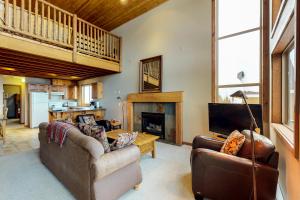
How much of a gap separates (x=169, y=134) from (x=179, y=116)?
0.67m

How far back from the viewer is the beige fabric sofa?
1.53m

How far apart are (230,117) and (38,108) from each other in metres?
7.49

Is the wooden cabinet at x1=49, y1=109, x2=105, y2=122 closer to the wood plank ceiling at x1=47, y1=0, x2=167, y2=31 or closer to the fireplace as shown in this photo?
the fireplace

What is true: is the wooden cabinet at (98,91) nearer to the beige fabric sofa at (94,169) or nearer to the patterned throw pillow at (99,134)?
the beige fabric sofa at (94,169)

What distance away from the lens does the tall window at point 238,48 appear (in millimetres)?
3002

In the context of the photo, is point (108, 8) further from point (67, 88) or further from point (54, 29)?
point (67, 88)

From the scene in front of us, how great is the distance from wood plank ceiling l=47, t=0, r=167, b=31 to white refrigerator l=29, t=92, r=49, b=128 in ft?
13.2

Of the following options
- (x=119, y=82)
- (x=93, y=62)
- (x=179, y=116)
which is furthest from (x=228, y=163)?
(x=119, y=82)

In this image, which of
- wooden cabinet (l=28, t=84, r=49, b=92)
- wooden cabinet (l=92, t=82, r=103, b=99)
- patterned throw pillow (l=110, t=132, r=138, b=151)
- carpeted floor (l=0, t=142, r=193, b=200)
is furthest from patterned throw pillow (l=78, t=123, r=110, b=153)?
wooden cabinet (l=28, t=84, r=49, b=92)

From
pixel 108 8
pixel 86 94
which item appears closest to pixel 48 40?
pixel 108 8

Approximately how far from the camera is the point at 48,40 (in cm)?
357

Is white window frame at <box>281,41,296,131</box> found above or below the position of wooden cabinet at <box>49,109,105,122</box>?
above

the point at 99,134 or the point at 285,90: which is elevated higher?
the point at 285,90

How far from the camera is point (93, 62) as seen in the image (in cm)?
462
